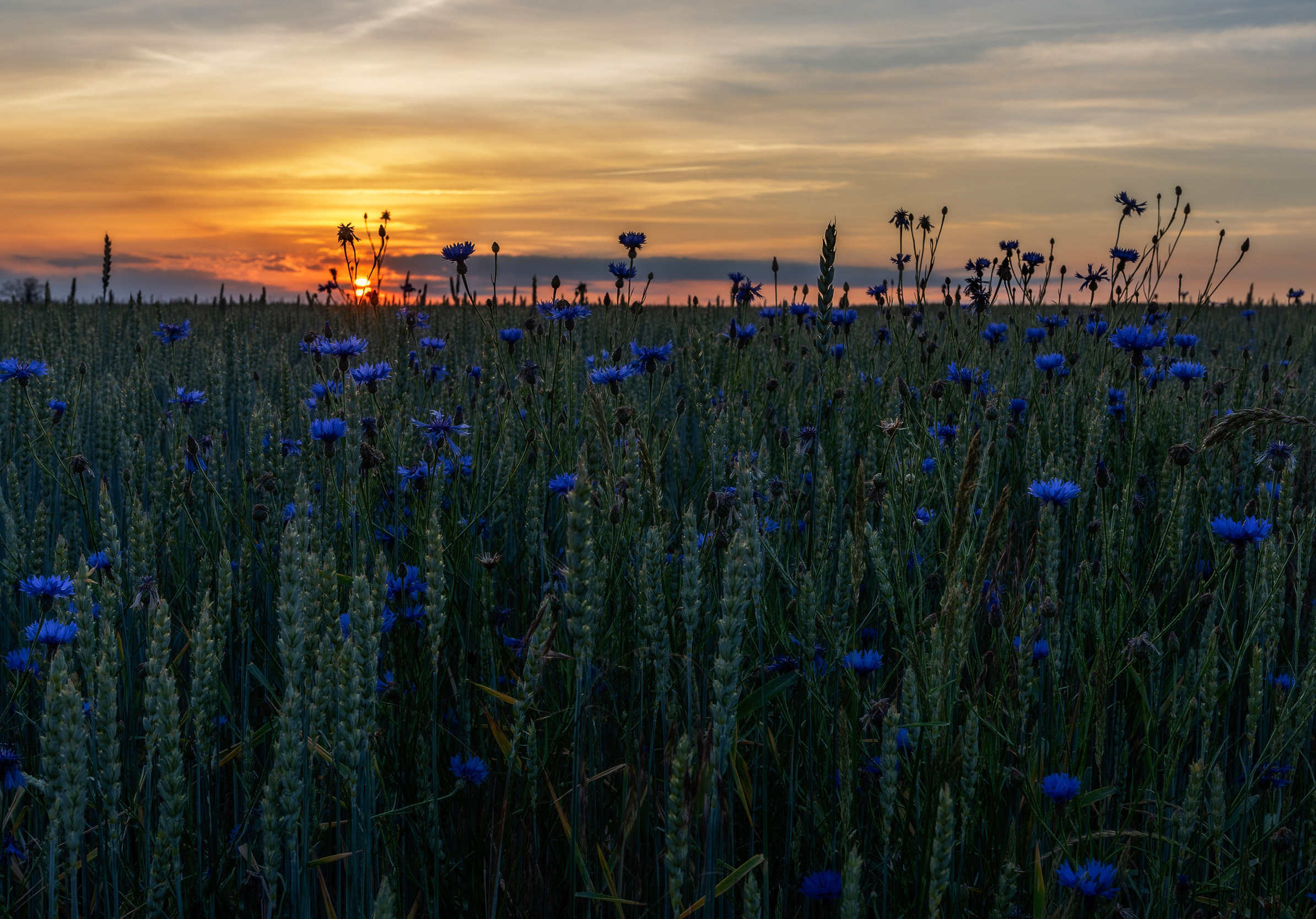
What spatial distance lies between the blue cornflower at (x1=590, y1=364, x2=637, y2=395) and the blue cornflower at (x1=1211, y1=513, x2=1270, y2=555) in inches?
66.8

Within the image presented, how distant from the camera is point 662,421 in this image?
430 centimetres

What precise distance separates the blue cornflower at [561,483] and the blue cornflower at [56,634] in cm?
115

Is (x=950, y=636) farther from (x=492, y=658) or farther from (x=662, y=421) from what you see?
(x=662, y=421)

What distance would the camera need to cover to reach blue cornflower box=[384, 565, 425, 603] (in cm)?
190

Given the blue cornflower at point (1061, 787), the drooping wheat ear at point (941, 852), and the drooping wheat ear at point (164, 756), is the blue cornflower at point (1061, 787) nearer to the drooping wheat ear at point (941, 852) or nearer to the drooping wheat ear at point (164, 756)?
the drooping wheat ear at point (941, 852)

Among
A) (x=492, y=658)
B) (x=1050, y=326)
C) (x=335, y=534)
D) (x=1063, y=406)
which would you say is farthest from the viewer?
(x=1050, y=326)

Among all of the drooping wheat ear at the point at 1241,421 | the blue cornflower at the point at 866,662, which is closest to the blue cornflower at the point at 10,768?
the blue cornflower at the point at 866,662

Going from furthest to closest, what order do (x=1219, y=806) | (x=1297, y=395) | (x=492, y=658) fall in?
(x=1297, y=395) → (x=492, y=658) → (x=1219, y=806)

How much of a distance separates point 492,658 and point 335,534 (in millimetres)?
767

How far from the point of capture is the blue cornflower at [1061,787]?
4.59 ft

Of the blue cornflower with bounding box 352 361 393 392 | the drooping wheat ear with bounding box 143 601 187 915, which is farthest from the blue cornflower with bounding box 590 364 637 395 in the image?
the drooping wheat ear with bounding box 143 601 187 915

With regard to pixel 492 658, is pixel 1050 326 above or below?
above

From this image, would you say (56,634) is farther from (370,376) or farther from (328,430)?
(370,376)

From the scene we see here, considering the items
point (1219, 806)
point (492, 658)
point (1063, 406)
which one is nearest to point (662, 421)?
point (1063, 406)
